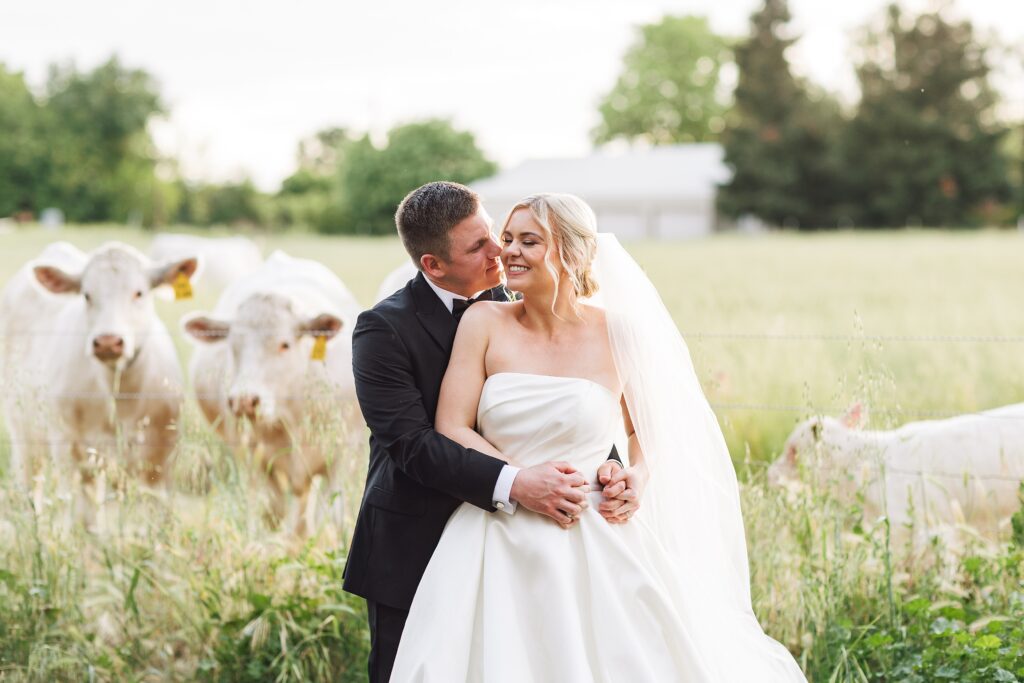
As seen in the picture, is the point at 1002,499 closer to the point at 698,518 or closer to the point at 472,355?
the point at 698,518

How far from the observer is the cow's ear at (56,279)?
565 cm

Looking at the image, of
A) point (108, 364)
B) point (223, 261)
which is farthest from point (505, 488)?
point (223, 261)

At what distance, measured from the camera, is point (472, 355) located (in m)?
2.81

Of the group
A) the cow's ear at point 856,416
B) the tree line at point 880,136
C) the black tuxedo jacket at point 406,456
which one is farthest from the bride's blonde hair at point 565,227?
the tree line at point 880,136

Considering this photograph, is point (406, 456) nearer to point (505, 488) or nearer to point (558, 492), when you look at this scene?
point (505, 488)

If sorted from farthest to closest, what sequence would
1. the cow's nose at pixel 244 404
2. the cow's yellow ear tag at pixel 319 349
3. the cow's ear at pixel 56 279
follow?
the cow's ear at pixel 56 279
the cow's yellow ear tag at pixel 319 349
the cow's nose at pixel 244 404

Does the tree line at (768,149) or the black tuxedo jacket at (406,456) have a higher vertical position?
the tree line at (768,149)

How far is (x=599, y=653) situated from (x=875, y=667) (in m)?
1.62

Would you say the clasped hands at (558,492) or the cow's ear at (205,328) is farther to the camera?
the cow's ear at (205,328)

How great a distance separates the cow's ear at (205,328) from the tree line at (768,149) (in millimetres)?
24572

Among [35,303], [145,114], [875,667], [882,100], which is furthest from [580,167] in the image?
[875,667]

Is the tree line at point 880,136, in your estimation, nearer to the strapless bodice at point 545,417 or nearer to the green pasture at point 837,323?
the green pasture at point 837,323

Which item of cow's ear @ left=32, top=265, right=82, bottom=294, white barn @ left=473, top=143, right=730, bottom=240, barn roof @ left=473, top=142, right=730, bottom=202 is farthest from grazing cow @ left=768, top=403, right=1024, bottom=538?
white barn @ left=473, top=143, right=730, bottom=240

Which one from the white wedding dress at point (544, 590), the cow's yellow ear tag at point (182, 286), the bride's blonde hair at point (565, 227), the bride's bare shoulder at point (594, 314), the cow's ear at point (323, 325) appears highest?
the bride's blonde hair at point (565, 227)
